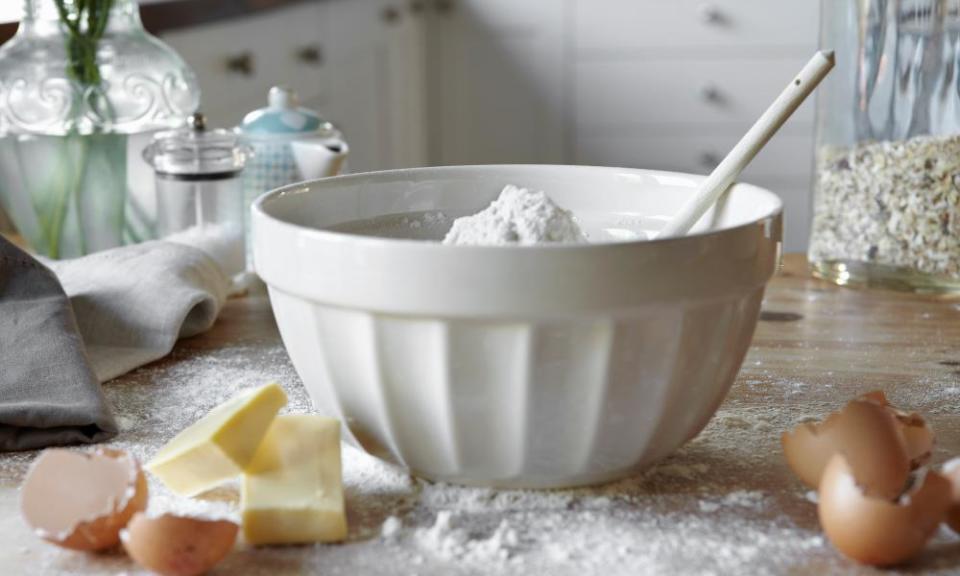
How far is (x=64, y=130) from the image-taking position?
1.28 meters

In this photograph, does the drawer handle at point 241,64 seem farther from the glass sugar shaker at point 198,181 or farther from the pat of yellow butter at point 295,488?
the pat of yellow butter at point 295,488

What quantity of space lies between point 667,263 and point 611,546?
0.14 meters

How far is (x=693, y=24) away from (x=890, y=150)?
6.39ft

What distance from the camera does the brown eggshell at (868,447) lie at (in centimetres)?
59

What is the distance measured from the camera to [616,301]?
0.54 meters

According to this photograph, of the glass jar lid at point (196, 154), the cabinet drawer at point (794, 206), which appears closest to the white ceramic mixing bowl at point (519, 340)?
the glass jar lid at point (196, 154)

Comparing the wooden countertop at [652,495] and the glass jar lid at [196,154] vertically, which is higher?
the glass jar lid at [196,154]

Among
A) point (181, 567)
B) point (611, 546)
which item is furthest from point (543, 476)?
point (181, 567)

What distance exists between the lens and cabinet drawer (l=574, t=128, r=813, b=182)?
3.03m

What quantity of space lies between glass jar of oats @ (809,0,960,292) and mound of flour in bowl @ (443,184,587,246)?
1.87 ft

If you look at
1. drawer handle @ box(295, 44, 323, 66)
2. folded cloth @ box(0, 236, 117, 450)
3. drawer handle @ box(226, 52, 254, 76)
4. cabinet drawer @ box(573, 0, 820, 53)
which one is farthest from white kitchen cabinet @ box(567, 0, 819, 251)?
folded cloth @ box(0, 236, 117, 450)

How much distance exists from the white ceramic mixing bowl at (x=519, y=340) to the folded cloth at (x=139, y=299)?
332 mm

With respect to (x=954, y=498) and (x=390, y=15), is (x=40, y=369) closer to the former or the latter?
(x=954, y=498)

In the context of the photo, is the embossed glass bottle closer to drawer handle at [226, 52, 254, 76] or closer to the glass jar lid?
the glass jar lid
